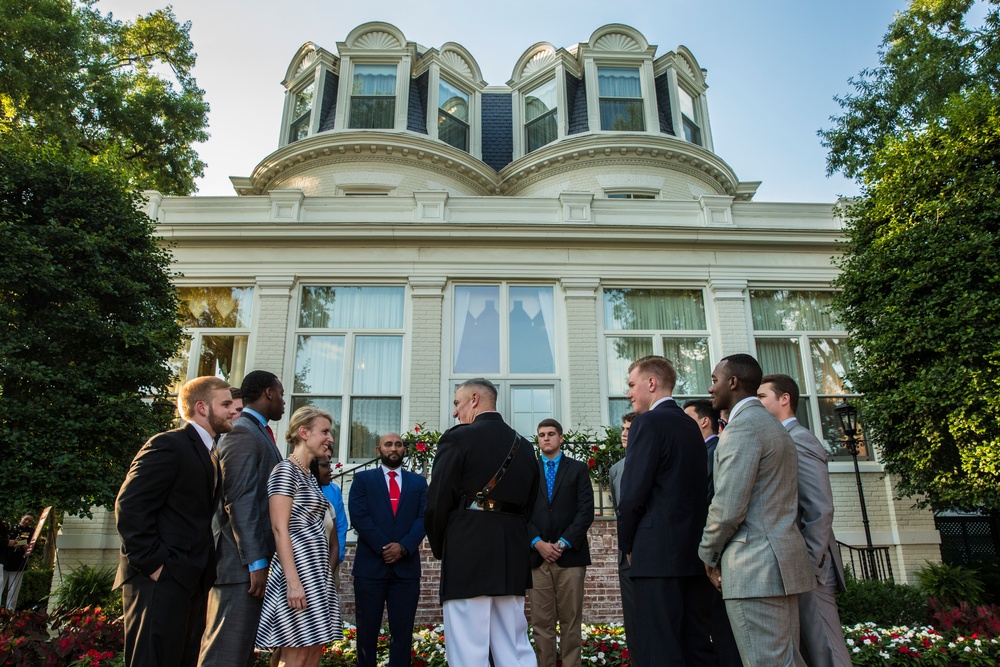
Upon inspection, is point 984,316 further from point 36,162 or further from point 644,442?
point 36,162

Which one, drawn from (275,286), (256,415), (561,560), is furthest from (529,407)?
(256,415)

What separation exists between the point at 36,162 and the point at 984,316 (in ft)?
44.8

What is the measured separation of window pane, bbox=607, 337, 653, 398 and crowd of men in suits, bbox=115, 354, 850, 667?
7.41m

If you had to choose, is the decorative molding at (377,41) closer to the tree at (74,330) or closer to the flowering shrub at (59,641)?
the tree at (74,330)

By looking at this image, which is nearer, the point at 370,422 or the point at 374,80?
the point at 370,422

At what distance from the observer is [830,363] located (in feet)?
42.0

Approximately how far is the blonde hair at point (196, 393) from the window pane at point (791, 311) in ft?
36.3

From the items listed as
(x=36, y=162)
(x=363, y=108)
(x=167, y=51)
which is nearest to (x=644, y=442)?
(x=36, y=162)

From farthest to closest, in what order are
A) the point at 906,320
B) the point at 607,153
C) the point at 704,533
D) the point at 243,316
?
the point at 607,153 < the point at 243,316 < the point at 906,320 < the point at 704,533

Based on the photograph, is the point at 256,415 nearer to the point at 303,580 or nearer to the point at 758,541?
the point at 303,580

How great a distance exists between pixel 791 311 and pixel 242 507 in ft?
38.5

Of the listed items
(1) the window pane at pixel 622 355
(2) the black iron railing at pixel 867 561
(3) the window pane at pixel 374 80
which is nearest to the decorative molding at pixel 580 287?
(1) the window pane at pixel 622 355

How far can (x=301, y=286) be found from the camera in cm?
1277

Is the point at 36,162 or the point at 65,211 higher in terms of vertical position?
the point at 36,162
